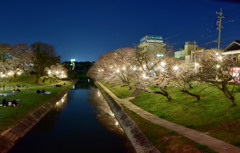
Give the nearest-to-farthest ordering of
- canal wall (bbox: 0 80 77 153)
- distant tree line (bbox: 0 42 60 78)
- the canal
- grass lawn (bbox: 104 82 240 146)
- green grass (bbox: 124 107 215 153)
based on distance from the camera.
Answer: green grass (bbox: 124 107 215 153) → grass lawn (bbox: 104 82 240 146) → canal wall (bbox: 0 80 77 153) → the canal → distant tree line (bbox: 0 42 60 78)

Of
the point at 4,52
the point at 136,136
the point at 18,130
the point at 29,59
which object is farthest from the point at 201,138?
the point at 4,52

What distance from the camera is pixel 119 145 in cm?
1578

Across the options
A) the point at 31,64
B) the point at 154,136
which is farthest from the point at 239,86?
the point at 31,64

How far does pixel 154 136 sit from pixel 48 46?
61069mm

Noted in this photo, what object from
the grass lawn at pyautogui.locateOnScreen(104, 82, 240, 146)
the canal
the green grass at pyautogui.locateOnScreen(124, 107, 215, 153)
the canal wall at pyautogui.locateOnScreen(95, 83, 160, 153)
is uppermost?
the grass lawn at pyautogui.locateOnScreen(104, 82, 240, 146)

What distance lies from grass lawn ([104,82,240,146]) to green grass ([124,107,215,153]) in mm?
2112

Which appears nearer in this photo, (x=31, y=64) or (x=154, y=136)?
(x=154, y=136)

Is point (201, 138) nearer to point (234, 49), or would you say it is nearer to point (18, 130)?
point (18, 130)

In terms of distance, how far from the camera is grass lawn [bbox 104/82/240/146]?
1247 cm

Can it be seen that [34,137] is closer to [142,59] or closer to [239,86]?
[142,59]

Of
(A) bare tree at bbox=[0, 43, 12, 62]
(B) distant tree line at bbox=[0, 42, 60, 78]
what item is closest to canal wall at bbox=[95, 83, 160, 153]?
(B) distant tree line at bbox=[0, 42, 60, 78]

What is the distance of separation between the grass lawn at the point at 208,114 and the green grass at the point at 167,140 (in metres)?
2.11

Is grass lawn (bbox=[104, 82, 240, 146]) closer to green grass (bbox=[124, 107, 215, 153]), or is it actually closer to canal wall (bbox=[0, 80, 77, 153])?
green grass (bbox=[124, 107, 215, 153])

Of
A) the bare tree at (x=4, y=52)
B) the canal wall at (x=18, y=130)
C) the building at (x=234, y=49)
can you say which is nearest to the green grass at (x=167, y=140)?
the canal wall at (x=18, y=130)
